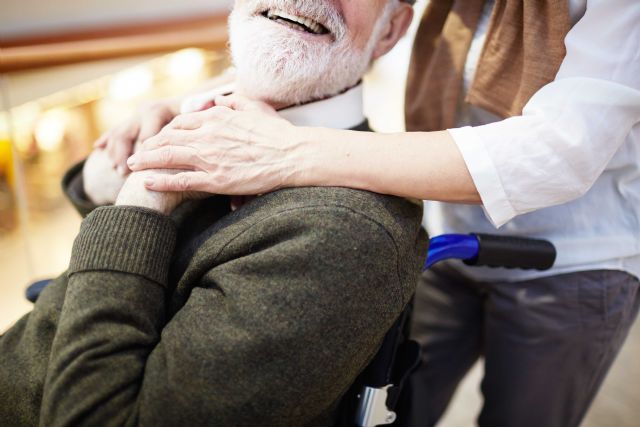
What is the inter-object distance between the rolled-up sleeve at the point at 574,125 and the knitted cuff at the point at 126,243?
45 centimetres

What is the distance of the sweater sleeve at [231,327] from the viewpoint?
25.5 inches

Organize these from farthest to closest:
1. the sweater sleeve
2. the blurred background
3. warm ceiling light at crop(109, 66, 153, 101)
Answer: warm ceiling light at crop(109, 66, 153, 101) < the blurred background < the sweater sleeve

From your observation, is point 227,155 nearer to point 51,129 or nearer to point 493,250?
point 493,250

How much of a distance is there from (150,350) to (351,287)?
290 millimetres

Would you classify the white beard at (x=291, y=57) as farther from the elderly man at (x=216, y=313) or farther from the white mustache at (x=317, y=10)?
the elderly man at (x=216, y=313)

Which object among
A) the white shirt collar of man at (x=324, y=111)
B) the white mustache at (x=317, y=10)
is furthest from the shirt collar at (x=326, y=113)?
the white mustache at (x=317, y=10)

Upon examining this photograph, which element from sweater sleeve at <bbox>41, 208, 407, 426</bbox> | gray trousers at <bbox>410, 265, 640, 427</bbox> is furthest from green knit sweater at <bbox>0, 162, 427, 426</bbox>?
gray trousers at <bbox>410, 265, 640, 427</bbox>

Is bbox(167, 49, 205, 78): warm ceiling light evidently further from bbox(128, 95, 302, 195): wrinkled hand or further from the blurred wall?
bbox(128, 95, 302, 195): wrinkled hand

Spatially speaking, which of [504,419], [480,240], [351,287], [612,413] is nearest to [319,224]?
[351,287]

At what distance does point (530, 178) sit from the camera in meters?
0.74

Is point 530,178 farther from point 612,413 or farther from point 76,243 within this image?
point 612,413

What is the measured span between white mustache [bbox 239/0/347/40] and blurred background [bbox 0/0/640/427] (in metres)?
0.45

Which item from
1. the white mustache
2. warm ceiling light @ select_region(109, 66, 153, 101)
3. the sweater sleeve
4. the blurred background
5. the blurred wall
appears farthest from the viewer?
warm ceiling light @ select_region(109, 66, 153, 101)

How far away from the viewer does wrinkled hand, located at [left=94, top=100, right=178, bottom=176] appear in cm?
106
